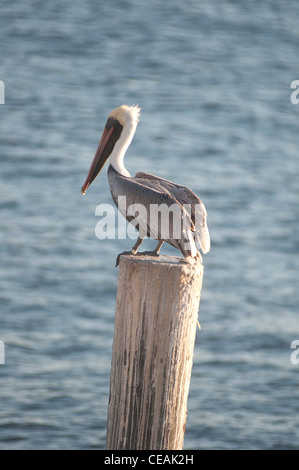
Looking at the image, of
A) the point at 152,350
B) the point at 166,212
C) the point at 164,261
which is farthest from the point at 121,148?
the point at 152,350

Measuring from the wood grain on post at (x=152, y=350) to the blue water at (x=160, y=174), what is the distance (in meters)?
3.33

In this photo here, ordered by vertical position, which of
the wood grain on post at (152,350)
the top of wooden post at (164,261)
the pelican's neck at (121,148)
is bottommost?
the wood grain on post at (152,350)

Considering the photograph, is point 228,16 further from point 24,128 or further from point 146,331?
point 146,331

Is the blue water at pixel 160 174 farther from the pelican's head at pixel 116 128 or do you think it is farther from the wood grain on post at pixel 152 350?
the wood grain on post at pixel 152 350

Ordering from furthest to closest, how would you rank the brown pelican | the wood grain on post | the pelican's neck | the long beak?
the long beak < the pelican's neck < the brown pelican < the wood grain on post

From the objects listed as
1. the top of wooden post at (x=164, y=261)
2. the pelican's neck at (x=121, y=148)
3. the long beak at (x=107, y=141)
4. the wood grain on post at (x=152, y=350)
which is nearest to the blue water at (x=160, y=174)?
the long beak at (x=107, y=141)

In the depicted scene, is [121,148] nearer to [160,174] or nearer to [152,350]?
[152,350]

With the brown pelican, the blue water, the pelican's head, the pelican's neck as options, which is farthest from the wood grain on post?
the blue water

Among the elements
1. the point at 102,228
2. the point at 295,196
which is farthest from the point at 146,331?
the point at 295,196

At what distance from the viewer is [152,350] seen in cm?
301

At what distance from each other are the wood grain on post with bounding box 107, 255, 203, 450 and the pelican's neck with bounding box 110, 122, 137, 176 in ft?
3.75

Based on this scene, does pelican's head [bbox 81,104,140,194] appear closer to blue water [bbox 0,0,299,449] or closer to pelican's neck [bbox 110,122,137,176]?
pelican's neck [bbox 110,122,137,176]

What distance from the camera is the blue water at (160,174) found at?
23.4 feet

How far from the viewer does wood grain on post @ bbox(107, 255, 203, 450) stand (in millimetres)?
2990
